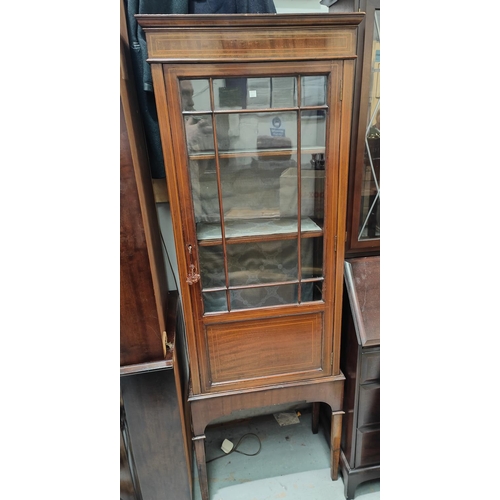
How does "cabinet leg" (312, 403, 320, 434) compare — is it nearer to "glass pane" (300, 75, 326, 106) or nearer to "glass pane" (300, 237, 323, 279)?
"glass pane" (300, 237, 323, 279)

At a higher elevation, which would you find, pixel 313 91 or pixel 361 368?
pixel 313 91

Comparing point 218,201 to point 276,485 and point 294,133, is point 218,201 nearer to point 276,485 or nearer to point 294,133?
point 294,133

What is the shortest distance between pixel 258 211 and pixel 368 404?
82 centimetres

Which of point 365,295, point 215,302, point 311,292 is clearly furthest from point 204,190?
point 365,295

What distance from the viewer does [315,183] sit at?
1088 mm

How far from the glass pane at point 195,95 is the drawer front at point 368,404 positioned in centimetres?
110

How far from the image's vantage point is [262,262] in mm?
1192

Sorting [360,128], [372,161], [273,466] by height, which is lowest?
[273,466]

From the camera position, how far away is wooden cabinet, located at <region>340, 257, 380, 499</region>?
1.17 m

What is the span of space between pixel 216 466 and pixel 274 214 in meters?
1.19

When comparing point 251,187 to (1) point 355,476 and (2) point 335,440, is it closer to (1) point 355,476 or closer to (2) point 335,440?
(2) point 335,440

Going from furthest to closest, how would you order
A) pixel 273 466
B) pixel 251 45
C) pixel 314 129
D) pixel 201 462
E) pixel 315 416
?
pixel 315 416
pixel 273 466
pixel 201 462
pixel 314 129
pixel 251 45

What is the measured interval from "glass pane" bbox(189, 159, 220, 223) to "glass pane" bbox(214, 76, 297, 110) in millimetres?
175

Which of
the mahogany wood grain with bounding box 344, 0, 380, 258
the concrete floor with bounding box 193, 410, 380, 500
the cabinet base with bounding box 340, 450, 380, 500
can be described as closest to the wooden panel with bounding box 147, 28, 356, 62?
the mahogany wood grain with bounding box 344, 0, 380, 258
